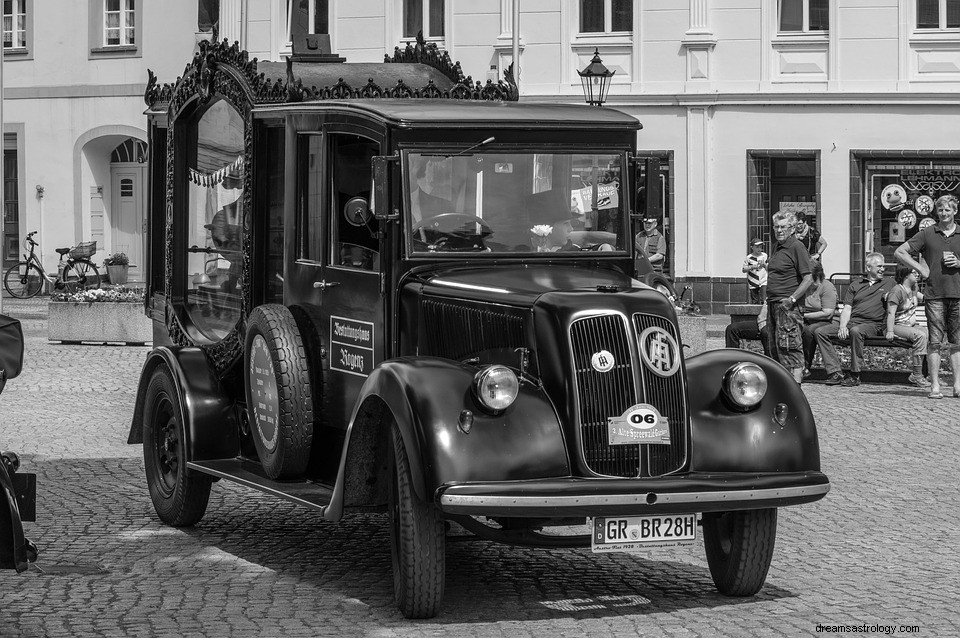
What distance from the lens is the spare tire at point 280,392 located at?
7934 mm

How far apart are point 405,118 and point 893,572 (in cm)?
318

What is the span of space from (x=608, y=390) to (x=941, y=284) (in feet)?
30.9

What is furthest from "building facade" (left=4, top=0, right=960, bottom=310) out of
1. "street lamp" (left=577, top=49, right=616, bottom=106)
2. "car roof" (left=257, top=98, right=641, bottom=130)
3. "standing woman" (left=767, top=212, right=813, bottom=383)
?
"car roof" (left=257, top=98, right=641, bottom=130)

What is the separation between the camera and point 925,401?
50.4ft

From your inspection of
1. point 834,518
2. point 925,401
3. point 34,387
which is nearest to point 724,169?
point 925,401

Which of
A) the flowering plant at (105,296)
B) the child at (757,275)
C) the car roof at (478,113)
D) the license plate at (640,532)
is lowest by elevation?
the license plate at (640,532)

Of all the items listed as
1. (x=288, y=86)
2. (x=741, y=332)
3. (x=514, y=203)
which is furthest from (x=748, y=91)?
(x=514, y=203)

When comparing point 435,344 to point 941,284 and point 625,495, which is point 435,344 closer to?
point 625,495

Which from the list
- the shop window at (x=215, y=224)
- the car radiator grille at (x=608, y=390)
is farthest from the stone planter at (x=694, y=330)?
the car radiator grille at (x=608, y=390)

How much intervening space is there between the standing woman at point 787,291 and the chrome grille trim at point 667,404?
30.3ft

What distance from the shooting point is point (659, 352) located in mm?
6754

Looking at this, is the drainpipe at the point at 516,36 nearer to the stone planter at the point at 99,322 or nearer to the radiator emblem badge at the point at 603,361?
the stone planter at the point at 99,322

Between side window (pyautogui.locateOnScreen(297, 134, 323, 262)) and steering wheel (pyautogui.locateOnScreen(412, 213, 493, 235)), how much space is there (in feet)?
2.69

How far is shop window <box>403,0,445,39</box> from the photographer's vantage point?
31.2 metres
